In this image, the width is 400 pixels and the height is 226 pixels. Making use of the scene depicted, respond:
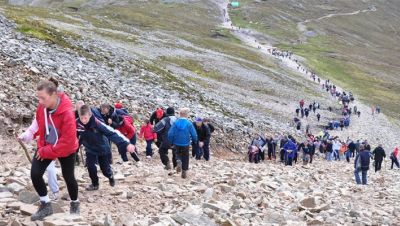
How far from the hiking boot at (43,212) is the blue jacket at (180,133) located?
6.51 m

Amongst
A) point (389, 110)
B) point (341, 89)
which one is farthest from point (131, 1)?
point (389, 110)

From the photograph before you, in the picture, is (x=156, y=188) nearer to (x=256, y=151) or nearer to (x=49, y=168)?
(x=49, y=168)

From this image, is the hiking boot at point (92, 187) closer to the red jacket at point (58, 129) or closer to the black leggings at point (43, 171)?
the black leggings at point (43, 171)

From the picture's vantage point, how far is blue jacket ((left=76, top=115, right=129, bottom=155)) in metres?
10.9

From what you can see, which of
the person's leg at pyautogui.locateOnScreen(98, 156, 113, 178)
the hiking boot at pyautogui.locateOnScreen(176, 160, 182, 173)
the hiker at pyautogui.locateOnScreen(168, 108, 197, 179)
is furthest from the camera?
the hiking boot at pyautogui.locateOnScreen(176, 160, 182, 173)

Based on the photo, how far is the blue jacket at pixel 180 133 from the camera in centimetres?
1503

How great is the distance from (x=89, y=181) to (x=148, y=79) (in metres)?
25.8

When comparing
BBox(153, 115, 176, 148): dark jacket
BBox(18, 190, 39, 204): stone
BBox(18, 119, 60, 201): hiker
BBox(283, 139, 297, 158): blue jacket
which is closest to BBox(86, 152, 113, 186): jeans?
BBox(18, 119, 60, 201): hiker

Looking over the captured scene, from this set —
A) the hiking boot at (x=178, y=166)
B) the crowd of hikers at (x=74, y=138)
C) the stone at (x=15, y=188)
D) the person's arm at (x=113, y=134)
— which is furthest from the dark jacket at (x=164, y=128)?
the stone at (x=15, y=188)

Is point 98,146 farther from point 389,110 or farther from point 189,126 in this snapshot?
point 389,110

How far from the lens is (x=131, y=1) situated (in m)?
184

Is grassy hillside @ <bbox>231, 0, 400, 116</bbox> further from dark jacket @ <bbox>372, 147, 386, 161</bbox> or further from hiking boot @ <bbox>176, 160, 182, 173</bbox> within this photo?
hiking boot @ <bbox>176, 160, 182, 173</bbox>

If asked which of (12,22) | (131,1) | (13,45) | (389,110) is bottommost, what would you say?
(389,110)

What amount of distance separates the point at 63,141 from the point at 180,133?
6.84 meters
